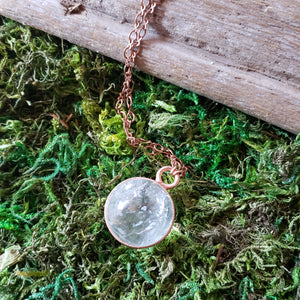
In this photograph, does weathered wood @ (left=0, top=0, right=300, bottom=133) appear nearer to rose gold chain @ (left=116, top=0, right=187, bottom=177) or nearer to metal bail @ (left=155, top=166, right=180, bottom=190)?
rose gold chain @ (left=116, top=0, right=187, bottom=177)

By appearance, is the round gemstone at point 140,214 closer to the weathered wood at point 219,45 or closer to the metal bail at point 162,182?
the metal bail at point 162,182

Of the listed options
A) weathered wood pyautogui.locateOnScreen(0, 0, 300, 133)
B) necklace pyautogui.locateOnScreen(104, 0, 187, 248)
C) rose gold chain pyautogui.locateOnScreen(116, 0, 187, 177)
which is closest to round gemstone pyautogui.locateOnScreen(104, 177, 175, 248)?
necklace pyautogui.locateOnScreen(104, 0, 187, 248)

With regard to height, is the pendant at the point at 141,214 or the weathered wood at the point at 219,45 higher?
the weathered wood at the point at 219,45

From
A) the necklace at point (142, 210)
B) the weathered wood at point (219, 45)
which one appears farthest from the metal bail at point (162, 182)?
the weathered wood at point (219, 45)

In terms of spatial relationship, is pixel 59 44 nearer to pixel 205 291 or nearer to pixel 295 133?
pixel 295 133

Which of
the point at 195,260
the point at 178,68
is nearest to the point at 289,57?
the point at 178,68

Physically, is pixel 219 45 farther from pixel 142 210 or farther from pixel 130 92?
pixel 142 210
